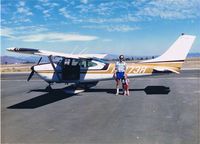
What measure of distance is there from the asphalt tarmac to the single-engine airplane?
5.37ft

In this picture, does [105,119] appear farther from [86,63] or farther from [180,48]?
[180,48]

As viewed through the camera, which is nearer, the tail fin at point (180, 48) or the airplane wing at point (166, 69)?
the airplane wing at point (166, 69)

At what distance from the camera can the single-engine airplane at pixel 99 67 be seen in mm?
14484

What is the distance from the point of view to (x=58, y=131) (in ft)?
24.8

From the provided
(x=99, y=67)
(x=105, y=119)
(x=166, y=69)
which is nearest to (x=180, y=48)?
(x=166, y=69)

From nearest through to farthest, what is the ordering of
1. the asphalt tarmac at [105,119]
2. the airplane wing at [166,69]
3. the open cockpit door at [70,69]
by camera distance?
1. the asphalt tarmac at [105,119]
2. the airplane wing at [166,69]
3. the open cockpit door at [70,69]

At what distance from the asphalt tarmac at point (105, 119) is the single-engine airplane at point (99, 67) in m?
1.64

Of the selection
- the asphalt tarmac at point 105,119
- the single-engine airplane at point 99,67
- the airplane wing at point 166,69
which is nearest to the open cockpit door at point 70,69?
the single-engine airplane at point 99,67

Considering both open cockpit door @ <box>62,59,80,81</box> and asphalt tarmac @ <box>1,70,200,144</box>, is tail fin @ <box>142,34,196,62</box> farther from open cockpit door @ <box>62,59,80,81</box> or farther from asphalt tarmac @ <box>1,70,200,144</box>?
open cockpit door @ <box>62,59,80,81</box>

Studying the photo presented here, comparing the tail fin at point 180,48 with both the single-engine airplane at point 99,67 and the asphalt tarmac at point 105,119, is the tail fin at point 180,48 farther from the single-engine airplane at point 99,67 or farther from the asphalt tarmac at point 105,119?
the asphalt tarmac at point 105,119

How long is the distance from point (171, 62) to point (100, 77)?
12.5 ft

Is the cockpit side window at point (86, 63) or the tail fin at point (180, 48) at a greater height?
the tail fin at point (180, 48)

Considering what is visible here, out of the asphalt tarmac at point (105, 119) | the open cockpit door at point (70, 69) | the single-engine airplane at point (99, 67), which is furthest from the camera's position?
the open cockpit door at point (70, 69)

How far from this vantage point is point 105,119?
8.78m
